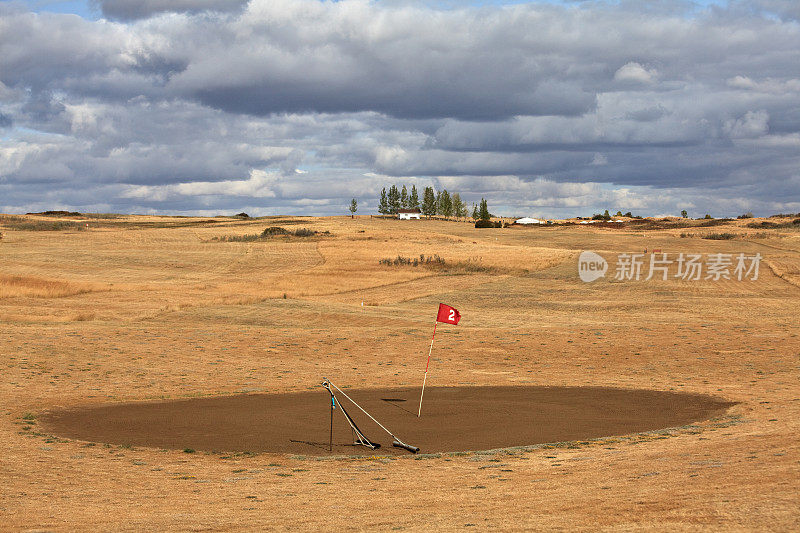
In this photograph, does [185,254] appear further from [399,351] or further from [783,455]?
[783,455]

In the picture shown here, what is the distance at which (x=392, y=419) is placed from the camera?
20219 mm

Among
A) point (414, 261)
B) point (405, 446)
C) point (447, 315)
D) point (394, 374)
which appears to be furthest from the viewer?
point (414, 261)

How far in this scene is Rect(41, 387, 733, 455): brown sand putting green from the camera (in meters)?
17.6

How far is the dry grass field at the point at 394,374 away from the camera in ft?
36.3

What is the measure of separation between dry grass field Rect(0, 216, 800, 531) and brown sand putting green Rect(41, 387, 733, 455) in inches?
35.9

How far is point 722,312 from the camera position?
4631 centimetres

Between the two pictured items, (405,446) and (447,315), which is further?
(447,315)

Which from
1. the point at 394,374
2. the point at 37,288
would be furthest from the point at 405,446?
the point at 37,288

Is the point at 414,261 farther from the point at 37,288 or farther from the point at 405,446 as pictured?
the point at 405,446

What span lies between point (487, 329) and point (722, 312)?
17124 millimetres

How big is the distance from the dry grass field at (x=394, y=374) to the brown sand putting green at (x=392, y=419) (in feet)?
2.99

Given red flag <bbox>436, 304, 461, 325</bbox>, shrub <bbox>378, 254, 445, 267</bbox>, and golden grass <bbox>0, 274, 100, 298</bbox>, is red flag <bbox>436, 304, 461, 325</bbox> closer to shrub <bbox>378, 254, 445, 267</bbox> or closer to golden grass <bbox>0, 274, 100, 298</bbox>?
golden grass <bbox>0, 274, 100, 298</bbox>

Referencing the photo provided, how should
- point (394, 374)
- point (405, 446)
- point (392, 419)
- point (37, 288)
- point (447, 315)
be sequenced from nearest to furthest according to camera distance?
point (405, 446) < point (392, 419) < point (447, 315) < point (394, 374) < point (37, 288)

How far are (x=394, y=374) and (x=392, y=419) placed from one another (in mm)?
7907
